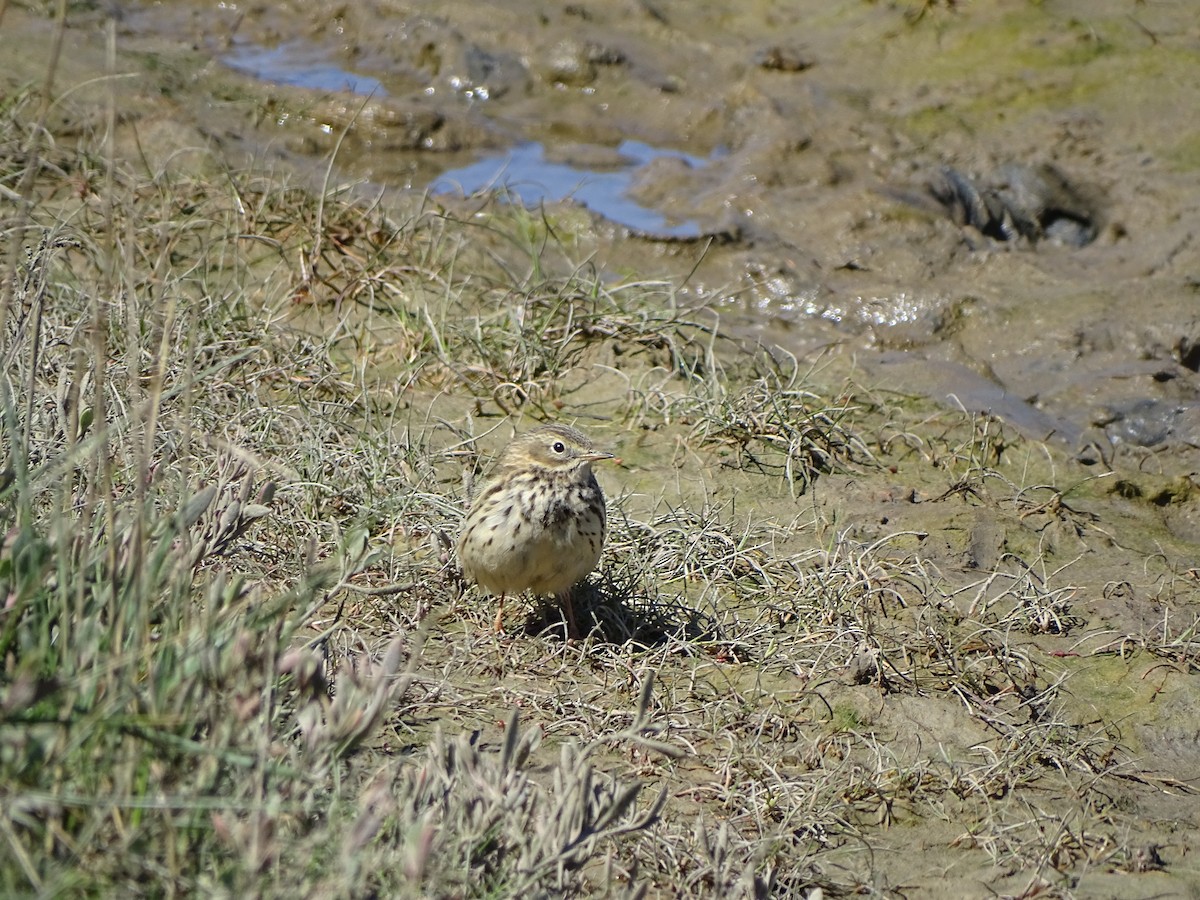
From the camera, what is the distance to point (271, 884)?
2.77 meters

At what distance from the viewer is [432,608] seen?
5.03m

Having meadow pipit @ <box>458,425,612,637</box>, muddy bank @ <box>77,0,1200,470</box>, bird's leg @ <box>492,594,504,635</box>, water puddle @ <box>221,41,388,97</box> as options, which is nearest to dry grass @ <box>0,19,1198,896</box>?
bird's leg @ <box>492,594,504,635</box>

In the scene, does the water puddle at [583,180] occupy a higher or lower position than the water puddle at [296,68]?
higher

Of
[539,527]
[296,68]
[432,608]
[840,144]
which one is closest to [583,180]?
[840,144]

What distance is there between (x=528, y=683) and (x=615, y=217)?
4.97 meters

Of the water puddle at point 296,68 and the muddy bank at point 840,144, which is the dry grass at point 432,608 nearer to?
the muddy bank at point 840,144

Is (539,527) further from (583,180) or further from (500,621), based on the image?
(583,180)

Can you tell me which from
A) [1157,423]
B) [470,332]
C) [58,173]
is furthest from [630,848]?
[58,173]

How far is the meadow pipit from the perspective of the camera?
4.62 meters

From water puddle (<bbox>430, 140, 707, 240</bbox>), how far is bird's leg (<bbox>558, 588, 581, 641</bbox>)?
4168 millimetres

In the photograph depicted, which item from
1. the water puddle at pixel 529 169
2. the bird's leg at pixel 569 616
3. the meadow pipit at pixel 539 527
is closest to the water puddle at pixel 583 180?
the water puddle at pixel 529 169

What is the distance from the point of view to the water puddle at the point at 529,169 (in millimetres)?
9070

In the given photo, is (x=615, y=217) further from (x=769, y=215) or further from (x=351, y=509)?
(x=351, y=509)

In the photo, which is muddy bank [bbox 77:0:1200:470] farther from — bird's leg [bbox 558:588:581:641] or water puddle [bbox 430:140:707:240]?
bird's leg [bbox 558:588:581:641]
